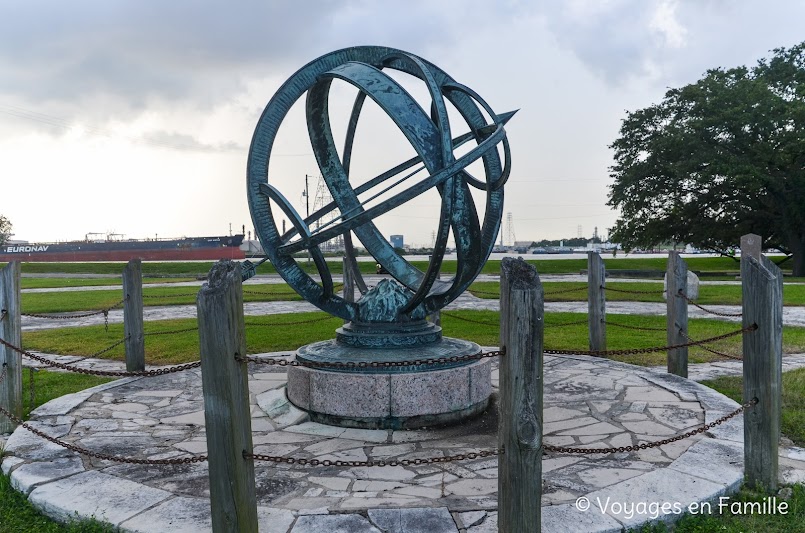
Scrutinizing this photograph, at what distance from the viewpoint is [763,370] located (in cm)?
382

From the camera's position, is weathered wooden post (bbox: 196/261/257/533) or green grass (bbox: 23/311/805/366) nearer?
weathered wooden post (bbox: 196/261/257/533)

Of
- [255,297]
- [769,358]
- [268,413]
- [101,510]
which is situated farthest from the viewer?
[255,297]

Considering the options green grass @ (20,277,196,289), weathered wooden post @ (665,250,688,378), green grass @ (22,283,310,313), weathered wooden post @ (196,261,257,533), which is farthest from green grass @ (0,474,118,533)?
green grass @ (20,277,196,289)

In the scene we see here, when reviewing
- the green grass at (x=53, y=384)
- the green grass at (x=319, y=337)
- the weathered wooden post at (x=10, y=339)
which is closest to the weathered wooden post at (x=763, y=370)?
the green grass at (x=319, y=337)

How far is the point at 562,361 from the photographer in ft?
25.7

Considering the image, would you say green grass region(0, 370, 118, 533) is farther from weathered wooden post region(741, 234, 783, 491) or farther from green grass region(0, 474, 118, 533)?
weathered wooden post region(741, 234, 783, 491)

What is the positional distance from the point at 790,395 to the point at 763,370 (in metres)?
2.60

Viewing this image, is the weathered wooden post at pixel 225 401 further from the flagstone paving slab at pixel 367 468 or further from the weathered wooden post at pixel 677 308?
the weathered wooden post at pixel 677 308

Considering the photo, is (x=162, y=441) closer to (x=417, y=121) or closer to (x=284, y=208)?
(x=284, y=208)

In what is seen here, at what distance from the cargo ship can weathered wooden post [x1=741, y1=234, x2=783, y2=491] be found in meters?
59.8

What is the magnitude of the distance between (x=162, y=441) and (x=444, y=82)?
13.2 feet

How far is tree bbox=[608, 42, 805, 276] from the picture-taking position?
25719mm

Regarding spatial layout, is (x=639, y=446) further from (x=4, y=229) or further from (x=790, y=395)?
(x=4, y=229)

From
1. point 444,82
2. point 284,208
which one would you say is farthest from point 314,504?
point 444,82
